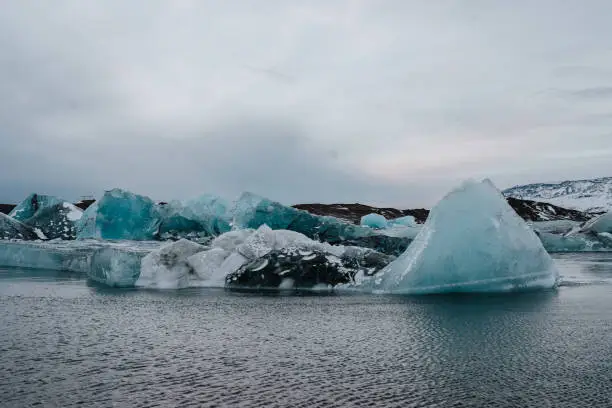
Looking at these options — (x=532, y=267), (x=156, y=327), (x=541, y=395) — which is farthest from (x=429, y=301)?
(x=541, y=395)

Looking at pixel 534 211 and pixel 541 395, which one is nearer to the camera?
pixel 541 395

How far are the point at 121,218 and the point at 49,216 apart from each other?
4412 mm

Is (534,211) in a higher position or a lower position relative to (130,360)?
higher

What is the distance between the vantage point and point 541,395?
3711 millimetres

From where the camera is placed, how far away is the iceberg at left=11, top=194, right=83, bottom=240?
94.4 feet

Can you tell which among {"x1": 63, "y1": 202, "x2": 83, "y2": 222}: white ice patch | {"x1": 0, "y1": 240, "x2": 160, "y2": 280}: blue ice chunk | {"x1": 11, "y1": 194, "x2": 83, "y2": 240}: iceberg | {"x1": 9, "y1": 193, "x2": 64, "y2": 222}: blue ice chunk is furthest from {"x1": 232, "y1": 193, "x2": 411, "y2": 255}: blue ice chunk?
{"x1": 9, "y1": 193, "x2": 64, "y2": 222}: blue ice chunk

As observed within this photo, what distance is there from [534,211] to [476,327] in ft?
326

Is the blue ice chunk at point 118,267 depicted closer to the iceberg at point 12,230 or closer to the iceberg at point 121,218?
the iceberg at point 12,230

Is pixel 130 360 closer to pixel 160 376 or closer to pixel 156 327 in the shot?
pixel 160 376

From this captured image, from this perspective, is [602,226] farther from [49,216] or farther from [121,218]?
[49,216]

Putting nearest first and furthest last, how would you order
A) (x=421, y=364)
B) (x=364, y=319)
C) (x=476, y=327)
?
(x=421, y=364)
(x=476, y=327)
(x=364, y=319)

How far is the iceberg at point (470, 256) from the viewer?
33.8 ft

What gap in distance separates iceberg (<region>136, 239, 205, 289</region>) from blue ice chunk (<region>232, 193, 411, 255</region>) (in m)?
12.7

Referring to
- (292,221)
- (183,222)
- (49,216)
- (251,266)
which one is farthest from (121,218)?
(251,266)
